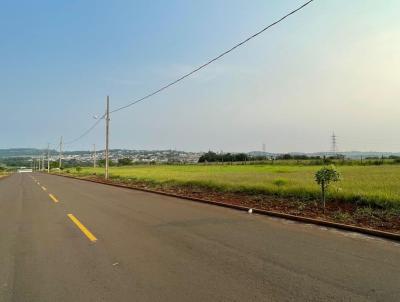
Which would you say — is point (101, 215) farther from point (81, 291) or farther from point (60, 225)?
point (81, 291)

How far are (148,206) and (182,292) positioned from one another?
10759mm

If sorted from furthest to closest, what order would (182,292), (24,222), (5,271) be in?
(24,222), (5,271), (182,292)

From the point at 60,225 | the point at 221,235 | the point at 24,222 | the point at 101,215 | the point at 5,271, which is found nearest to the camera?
the point at 5,271

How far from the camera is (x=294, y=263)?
21.7 feet

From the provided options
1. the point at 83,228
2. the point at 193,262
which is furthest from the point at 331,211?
the point at 83,228

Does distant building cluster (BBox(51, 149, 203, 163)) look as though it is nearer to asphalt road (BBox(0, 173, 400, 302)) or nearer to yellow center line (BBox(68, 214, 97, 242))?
yellow center line (BBox(68, 214, 97, 242))

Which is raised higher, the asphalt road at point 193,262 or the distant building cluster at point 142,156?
the distant building cluster at point 142,156

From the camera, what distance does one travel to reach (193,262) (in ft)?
22.1

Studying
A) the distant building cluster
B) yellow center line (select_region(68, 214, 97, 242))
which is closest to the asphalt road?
yellow center line (select_region(68, 214, 97, 242))

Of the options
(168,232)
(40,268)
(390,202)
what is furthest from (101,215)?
(390,202)

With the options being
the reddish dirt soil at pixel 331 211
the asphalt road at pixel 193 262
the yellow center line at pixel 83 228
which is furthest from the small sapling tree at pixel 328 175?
the yellow center line at pixel 83 228

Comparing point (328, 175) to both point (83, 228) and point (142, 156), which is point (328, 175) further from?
point (142, 156)

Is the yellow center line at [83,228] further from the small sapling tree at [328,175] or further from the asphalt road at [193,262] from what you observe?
the small sapling tree at [328,175]

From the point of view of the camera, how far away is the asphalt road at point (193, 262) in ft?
17.2
